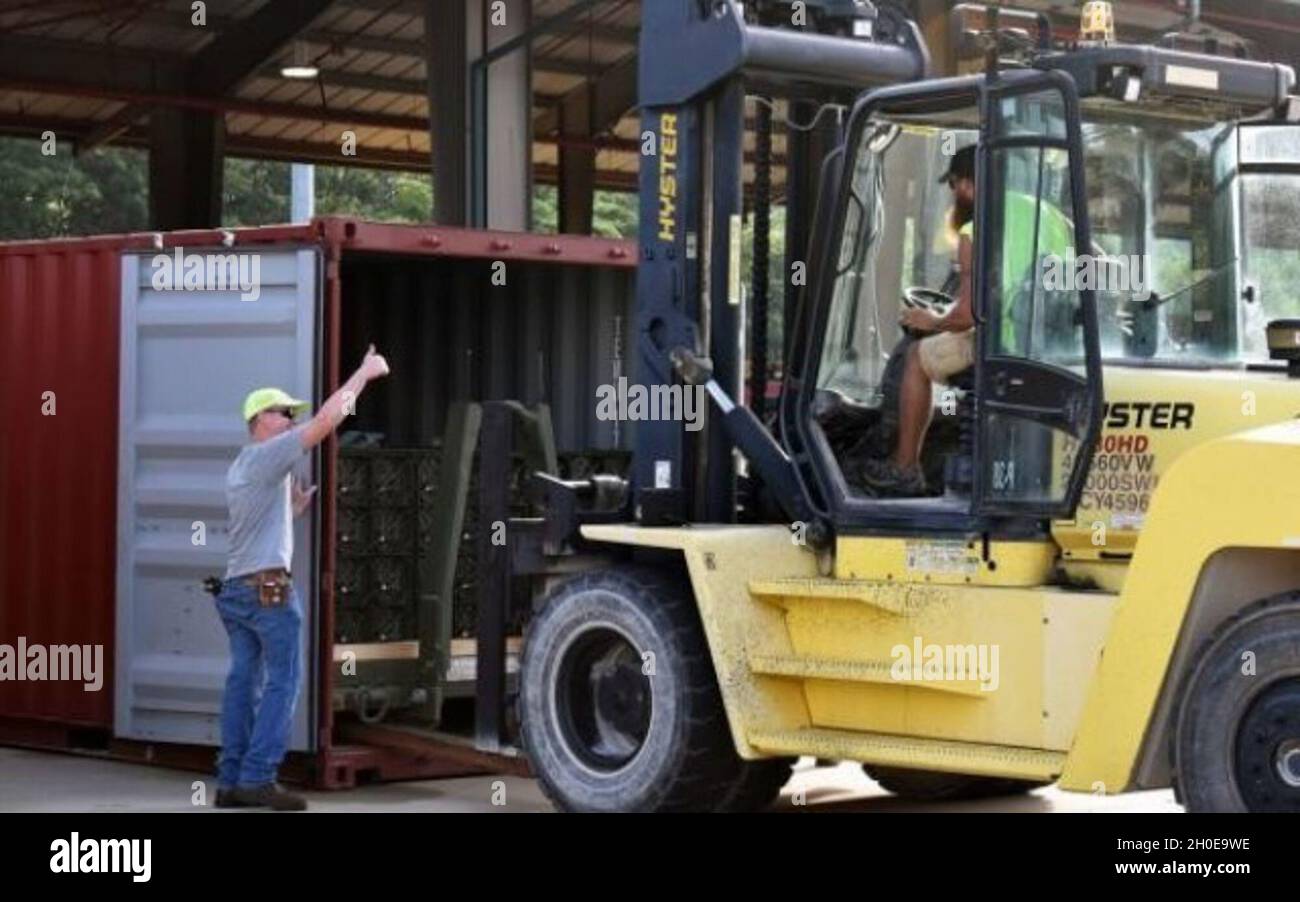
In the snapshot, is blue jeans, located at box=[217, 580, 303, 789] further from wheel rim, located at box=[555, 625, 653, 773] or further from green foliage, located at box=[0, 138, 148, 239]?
green foliage, located at box=[0, 138, 148, 239]

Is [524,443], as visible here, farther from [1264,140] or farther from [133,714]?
[1264,140]

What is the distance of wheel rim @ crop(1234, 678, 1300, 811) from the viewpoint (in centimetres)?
788

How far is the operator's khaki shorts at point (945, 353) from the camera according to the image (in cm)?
910

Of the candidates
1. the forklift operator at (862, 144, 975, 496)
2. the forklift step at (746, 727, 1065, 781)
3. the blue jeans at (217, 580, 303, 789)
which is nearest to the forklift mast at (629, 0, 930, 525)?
the forklift operator at (862, 144, 975, 496)

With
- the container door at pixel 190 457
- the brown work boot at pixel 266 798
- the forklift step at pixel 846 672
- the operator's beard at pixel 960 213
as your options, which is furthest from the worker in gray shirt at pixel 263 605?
the operator's beard at pixel 960 213

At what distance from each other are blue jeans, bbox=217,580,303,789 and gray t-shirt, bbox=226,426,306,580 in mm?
128

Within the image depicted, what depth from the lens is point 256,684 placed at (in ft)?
35.6

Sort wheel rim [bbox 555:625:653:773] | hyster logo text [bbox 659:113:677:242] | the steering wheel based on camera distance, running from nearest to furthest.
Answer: the steering wheel
wheel rim [bbox 555:625:653:773]
hyster logo text [bbox 659:113:677:242]

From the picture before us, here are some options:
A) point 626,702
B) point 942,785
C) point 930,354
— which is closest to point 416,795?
point 626,702

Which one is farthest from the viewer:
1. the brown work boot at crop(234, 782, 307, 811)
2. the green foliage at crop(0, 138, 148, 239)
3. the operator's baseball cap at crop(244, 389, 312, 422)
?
the green foliage at crop(0, 138, 148, 239)

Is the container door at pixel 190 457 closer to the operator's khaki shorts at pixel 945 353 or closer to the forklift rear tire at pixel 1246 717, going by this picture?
the operator's khaki shorts at pixel 945 353

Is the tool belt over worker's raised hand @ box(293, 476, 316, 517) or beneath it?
beneath

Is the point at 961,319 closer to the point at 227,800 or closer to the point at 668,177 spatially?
the point at 668,177

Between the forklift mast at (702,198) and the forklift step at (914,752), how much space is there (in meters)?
1.19
